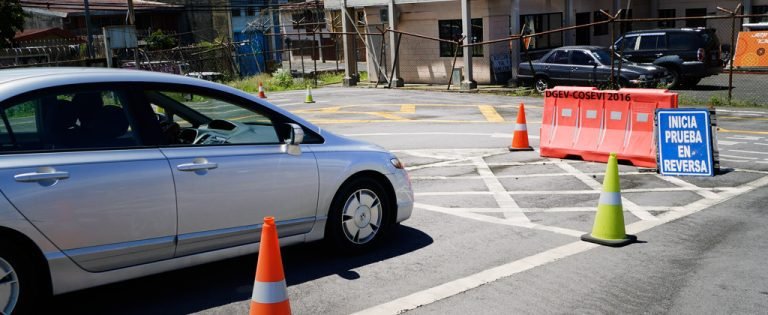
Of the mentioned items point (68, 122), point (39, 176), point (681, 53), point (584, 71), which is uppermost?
point (68, 122)

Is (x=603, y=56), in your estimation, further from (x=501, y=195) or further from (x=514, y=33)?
(x=501, y=195)

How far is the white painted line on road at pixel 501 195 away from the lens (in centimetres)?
809

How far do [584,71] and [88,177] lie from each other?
19.5 m

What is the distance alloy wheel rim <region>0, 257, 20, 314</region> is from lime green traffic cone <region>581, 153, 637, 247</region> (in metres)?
4.68

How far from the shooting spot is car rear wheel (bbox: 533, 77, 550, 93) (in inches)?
941

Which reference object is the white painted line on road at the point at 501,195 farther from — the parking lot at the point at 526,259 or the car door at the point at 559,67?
the car door at the point at 559,67

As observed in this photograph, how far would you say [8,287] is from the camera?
474cm

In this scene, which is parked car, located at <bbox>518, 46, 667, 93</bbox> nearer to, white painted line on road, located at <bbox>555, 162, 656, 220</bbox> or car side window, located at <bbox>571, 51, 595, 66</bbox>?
car side window, located at <bbox>571, 51, 595, 66</bbox>

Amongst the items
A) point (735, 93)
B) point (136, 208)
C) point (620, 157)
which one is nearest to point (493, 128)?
point (620, 157)

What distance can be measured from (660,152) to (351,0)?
2128cm

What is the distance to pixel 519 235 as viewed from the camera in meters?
7.33

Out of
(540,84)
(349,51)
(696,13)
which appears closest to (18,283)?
(540,84)

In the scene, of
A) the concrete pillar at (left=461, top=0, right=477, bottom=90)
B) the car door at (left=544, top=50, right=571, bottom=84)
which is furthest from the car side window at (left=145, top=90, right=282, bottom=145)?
the concrete pillar at (left=461, top=0, right=477, bottom=90)

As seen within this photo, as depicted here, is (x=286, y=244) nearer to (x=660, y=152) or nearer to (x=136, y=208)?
(x=136, y=208)
